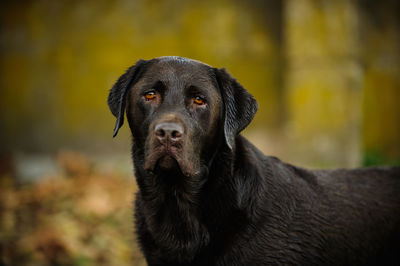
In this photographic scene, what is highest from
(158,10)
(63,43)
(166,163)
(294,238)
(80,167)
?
(158,10)

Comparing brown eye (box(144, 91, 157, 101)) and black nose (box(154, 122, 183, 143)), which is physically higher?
brown eye (box(144, 91, 157, 101))

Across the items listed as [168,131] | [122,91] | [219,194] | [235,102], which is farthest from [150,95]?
[219,194]

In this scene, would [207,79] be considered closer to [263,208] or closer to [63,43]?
[263,208]

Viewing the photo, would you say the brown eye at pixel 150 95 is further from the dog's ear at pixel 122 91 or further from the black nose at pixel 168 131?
the black nose at pixel 168 131

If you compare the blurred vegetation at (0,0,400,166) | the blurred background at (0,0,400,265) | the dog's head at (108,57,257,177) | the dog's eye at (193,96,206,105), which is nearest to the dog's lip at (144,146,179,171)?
the dog's head at (108,57,257,177)

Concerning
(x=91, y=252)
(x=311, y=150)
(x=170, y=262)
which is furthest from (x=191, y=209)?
(x=311, y=150)

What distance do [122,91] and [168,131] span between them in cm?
63

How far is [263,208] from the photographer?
8.30 feet

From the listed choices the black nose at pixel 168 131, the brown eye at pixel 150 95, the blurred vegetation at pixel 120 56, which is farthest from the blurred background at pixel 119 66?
the black nose at pixel 168 131

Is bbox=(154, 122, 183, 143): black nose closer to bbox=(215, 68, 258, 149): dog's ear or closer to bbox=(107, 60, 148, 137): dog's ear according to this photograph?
bbox=(215, 68, 258, 149): dog's ear

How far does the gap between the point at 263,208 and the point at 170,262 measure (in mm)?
661

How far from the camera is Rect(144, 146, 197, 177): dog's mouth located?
2.37 m

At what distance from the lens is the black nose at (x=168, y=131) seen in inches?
90.4

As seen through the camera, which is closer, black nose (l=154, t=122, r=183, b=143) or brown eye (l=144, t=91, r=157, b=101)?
black nose (l=154, t=122, r=183, b=143)
